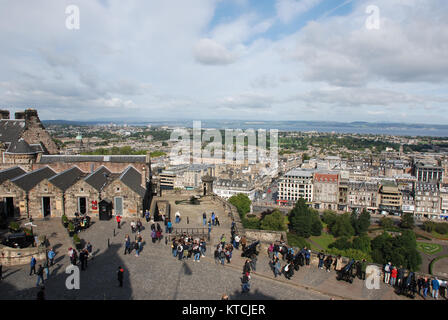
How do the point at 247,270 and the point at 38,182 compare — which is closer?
the point at 247,270

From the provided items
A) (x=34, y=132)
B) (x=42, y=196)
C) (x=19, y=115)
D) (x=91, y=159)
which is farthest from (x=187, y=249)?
(x=19, y=115)

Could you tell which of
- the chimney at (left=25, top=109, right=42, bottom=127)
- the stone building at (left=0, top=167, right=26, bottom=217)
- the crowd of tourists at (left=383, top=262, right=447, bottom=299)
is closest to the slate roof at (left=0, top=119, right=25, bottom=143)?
the chimney at (left=25, top=109, right=42, bottom=127)

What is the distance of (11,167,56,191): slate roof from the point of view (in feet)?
78.1

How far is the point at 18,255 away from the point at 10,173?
1241 centimetres

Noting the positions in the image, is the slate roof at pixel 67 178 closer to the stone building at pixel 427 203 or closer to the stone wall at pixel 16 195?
the stone wall at pixel 16 195

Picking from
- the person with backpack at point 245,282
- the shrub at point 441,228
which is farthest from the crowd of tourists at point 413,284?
the shrub at point 441,228

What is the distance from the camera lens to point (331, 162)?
18175cm

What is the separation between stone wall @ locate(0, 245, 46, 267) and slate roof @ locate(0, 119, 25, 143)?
67.3 ft

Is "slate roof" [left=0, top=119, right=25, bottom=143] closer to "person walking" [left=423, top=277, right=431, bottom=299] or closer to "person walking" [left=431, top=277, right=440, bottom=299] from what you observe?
"person walking" [left=423, top=277, right=431, bottom=299]

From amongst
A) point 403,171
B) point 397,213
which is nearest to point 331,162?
point 403,171
